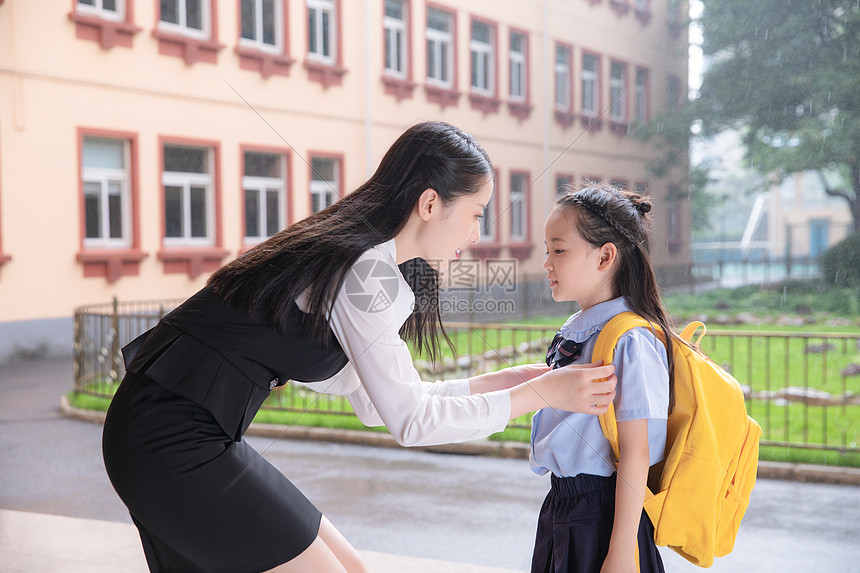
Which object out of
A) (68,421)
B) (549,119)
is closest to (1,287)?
(68,421)

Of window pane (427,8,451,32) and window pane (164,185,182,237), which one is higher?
window pane (427,8,451,32)

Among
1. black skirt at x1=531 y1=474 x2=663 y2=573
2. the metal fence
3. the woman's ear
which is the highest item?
the woman's ear

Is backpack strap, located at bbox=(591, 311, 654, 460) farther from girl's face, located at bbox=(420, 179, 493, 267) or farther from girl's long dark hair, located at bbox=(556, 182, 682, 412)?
girl's face, located at bbox=(420, 179, 493, 267)

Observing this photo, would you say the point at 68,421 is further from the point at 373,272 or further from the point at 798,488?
the point at 373,272

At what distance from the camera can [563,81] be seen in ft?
27.1

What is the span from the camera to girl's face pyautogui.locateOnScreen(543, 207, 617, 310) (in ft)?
3.49

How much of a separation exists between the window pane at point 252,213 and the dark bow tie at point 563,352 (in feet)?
21.1

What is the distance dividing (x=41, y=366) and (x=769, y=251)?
7353 millimetres

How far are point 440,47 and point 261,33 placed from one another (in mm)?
1690

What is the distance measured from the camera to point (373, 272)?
93 cm

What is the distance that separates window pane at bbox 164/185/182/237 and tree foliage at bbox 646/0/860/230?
4.80m

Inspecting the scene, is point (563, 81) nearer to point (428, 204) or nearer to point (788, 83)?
point (788, 83)

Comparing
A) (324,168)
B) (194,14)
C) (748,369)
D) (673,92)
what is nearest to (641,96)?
(673,92)

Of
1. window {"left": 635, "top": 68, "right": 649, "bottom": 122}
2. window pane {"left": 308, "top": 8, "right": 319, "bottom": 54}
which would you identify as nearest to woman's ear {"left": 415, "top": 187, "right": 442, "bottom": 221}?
window pane {"left": 308, "top": 8, "right": 319, "bottom": 54}
